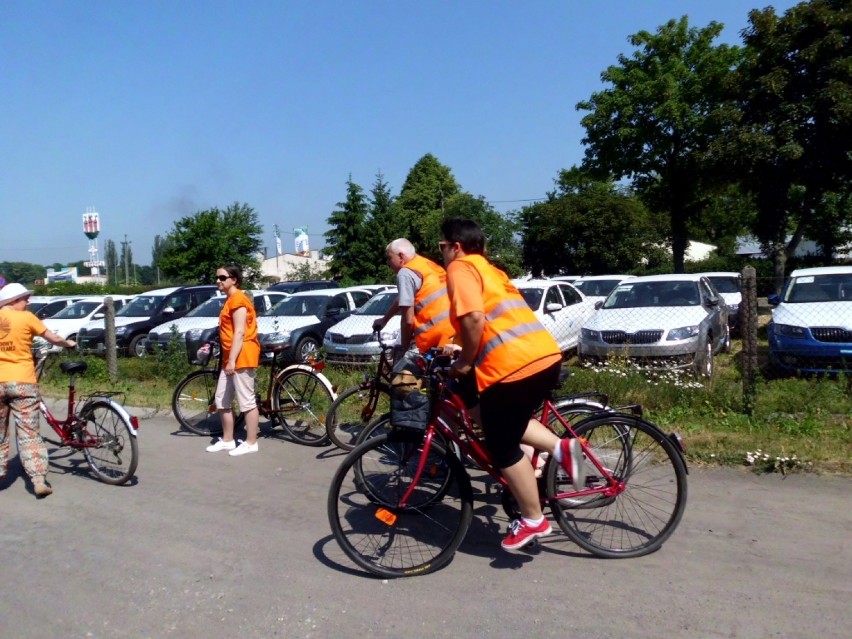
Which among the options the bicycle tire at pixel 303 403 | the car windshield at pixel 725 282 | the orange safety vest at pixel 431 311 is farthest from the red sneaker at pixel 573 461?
the car windshield at pixel 725 282

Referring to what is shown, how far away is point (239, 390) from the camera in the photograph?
733 centimetres

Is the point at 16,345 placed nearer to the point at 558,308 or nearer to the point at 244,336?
the point at 244,336

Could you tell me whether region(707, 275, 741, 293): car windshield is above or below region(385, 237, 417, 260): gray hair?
below

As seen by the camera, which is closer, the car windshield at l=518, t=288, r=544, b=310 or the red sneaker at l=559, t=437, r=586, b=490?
the red sneaker at l=559, t=437, r=586, b=490

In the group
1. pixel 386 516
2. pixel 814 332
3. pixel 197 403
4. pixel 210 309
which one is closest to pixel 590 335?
pixel 814 332

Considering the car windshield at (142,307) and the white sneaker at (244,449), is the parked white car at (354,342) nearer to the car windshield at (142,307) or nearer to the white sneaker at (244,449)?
the white sneaker at (244,449)

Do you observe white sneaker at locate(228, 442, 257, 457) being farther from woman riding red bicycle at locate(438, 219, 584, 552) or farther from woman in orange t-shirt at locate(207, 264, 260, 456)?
woman riding red bicycle at locate(438, 219, 584, 552)

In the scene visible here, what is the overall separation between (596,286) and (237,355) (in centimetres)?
1470

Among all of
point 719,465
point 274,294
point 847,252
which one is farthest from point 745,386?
point 847,252

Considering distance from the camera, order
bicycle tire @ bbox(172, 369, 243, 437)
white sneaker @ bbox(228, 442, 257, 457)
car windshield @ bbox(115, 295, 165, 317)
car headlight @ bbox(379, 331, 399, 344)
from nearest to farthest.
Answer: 1. white sneaker @ bbox(228, 442, 257, 457)
2. bicycle tire @ bbox(172, 369, 243, 437)
3. car headlight @ bbox(379, 331, 399, 344)
4. car windshield @ bbox(115, 295, 165, 317)

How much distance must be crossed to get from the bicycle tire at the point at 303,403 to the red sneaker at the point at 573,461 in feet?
12.4

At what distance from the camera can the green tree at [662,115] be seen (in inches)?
1204

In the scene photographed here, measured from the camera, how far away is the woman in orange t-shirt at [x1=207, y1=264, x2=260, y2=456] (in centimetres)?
721

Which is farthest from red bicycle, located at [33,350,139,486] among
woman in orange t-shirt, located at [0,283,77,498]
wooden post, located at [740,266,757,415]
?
wooden post, located at [740,266,757,415]
